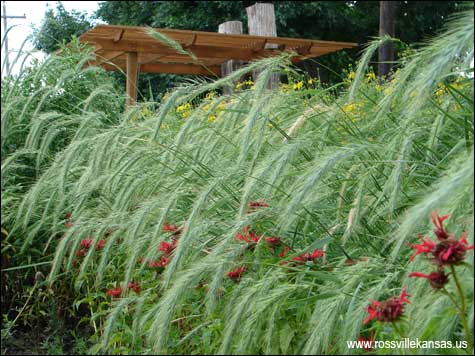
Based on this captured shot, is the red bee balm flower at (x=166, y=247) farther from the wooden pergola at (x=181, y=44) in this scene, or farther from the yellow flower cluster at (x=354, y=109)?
the wooden pergola at (x=181, y=44)

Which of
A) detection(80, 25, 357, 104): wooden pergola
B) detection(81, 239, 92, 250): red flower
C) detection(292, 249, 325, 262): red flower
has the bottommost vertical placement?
detection(81, 239, 92, 250): red flower

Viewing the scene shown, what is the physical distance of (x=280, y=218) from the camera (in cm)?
238

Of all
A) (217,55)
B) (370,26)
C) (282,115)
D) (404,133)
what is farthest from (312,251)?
(370,26)

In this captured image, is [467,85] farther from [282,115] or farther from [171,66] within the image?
[171,66]

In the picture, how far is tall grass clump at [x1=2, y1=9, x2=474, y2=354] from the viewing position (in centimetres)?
201

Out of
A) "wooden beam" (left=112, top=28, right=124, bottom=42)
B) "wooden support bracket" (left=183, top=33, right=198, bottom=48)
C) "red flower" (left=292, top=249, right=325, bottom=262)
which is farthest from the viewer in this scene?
"wooden support bracket" (left=183, top=33, right=198, bottom=48)

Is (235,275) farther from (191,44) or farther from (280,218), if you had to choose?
(191,44)

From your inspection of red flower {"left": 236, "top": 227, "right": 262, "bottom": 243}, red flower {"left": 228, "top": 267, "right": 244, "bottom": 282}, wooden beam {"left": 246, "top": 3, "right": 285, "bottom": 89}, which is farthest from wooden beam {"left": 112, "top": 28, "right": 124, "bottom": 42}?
red flower {"left": 228, "top": 267, "right": 244, "bottom": 282}

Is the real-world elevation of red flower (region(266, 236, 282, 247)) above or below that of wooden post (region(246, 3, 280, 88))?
below

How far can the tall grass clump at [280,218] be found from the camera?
6.58 ft

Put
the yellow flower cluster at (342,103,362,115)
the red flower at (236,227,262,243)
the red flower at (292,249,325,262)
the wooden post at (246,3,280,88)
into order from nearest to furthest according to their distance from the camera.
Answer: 1. the red flower at (292,249,325,262)
2. the red flower at (236,227,262,243)
3. the yellow flower cluster at (342,103,362,115)
4. the wooden post at (246,3,280,88)

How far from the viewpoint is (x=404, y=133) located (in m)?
2.71

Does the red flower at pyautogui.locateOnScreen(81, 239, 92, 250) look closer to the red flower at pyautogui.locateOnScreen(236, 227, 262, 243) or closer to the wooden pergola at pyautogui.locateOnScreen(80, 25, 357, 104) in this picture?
the red flower at pyautogui.locateOnScreen(236, 227, 262, 243)

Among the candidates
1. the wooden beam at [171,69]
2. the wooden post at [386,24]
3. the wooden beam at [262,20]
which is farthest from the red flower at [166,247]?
the wooden post at [386,24]
